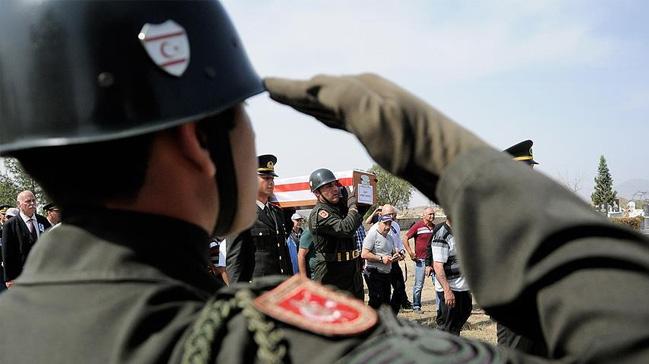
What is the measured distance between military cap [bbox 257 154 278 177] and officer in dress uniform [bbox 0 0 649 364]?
4.83m

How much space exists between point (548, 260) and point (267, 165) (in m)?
5.40

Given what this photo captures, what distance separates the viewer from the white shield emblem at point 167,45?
1.03 meters

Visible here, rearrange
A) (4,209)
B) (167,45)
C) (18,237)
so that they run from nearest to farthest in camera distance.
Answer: (167,45) < (18,237) < (4,209)

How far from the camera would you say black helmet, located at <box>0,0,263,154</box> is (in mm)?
1008

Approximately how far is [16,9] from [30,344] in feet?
1.90

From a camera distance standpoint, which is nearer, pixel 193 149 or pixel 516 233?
pixel 516 233

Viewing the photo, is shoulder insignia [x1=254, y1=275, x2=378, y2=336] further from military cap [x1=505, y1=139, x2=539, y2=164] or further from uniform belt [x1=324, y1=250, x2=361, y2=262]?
uniform belt [x1=324, y1=250, x2=361, y2=262]

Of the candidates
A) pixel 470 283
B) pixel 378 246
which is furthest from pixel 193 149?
pixel 378 246

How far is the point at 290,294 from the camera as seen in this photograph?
0.95 m

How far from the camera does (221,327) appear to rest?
0.85 metres

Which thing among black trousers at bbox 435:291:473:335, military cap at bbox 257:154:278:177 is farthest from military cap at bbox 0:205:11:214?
black trousers at bbox 435:291:473:335

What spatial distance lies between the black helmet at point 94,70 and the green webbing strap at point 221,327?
0.34 metres

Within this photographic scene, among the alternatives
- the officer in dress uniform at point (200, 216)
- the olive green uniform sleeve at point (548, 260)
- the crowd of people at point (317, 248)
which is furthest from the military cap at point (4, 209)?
the olive green uniform sleeve at point (548, 260)

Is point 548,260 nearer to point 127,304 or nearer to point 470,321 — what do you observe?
point 127,304
